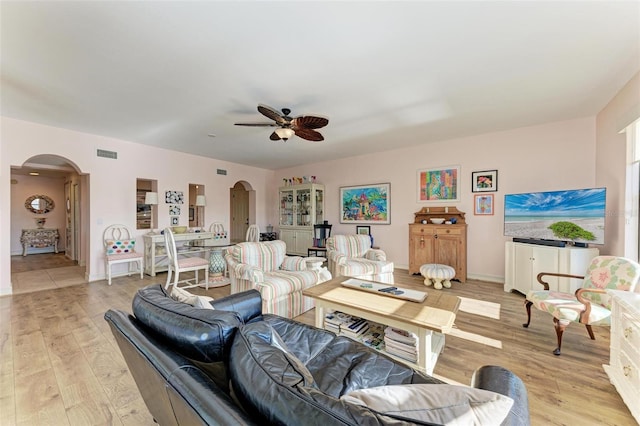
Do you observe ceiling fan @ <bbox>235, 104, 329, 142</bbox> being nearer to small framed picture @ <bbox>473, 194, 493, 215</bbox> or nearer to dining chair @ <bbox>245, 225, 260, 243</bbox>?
dining chair @ <bbox>245, 225, 260, 243</bbox>

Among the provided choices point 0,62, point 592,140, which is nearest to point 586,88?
point 592,140

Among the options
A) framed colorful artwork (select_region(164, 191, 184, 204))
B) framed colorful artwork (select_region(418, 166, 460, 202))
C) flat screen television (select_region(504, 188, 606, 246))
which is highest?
framed colorful artwork (select_region(418, 166, 460, 202))

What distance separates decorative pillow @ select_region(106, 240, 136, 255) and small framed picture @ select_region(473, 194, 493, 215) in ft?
20.4

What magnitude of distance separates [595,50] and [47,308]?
6.21 m

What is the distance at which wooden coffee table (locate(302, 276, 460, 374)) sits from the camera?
1.73 m

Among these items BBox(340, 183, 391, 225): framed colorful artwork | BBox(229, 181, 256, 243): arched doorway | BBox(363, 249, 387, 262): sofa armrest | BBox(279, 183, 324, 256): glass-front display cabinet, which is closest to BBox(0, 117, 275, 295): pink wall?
BBox(279, 183, 324, 256): glass-front display cabinet

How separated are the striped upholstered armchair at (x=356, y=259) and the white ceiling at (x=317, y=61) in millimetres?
1897

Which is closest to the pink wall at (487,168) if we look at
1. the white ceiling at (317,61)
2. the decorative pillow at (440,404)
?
the white ceiling at (317,61)

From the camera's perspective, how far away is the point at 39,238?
22.7 ft

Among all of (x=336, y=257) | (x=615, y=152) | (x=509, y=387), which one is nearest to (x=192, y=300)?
(x=509, y=387)

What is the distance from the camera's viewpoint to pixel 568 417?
4.98 ft

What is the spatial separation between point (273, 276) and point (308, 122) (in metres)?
1.78

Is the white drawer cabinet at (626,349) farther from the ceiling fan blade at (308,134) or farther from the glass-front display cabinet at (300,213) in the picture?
the glass-front display cabinet at (300,213)

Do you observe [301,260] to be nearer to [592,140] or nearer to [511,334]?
[511,334]
